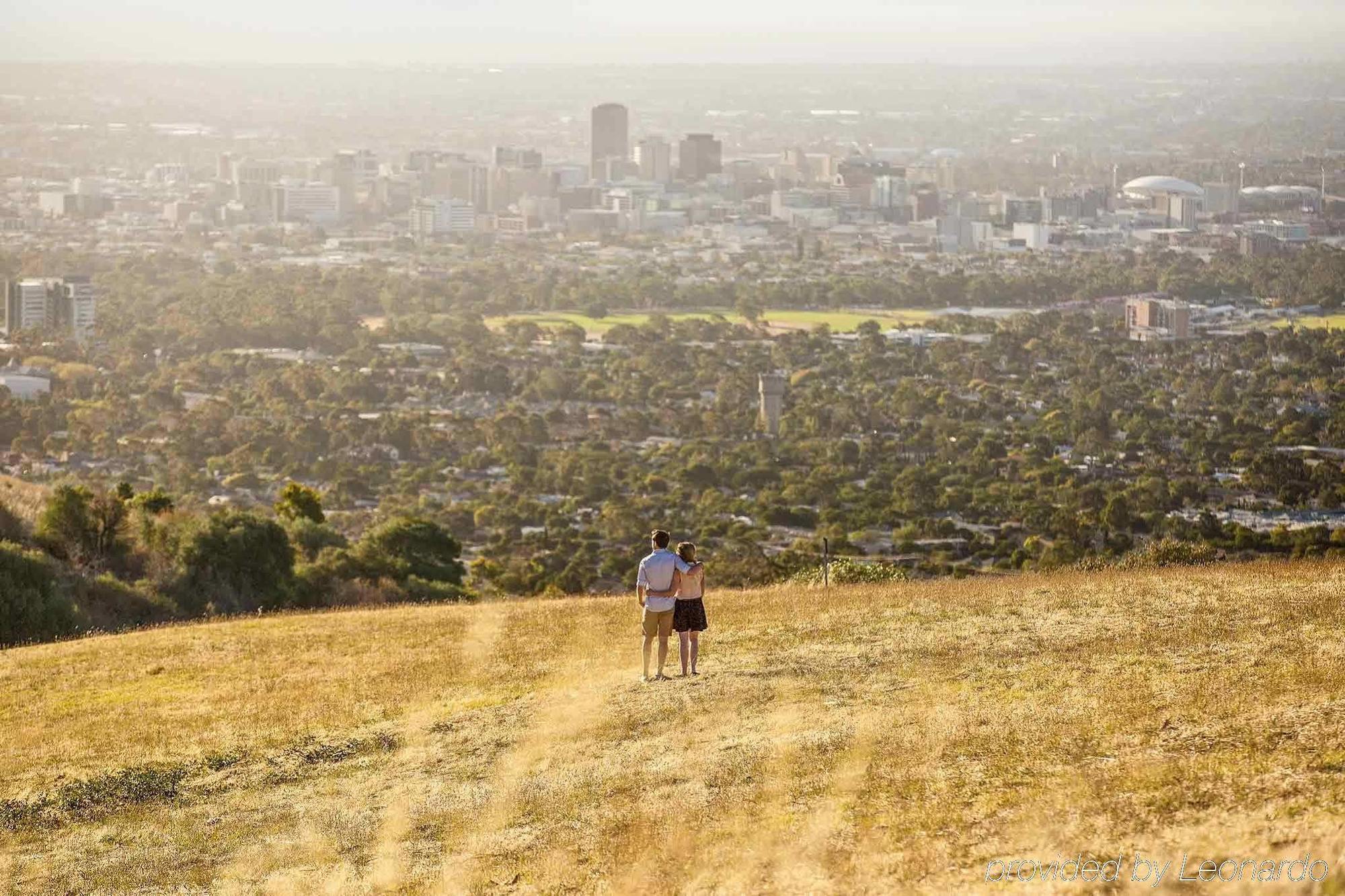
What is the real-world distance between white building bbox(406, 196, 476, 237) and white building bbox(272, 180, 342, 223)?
3326mm

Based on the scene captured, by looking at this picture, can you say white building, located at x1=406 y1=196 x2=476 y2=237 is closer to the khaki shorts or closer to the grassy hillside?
the grassy hillside

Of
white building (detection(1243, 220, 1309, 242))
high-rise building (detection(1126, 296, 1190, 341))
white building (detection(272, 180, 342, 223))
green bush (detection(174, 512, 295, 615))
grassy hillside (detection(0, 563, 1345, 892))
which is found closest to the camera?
grassy hillside (detection(0, 563, 1345, 892))

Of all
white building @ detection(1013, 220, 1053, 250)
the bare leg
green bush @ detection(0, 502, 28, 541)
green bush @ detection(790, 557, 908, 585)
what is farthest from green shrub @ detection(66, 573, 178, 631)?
white building @ detection(1013, 220, 1053, 250)

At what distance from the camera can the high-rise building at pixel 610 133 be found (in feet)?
283

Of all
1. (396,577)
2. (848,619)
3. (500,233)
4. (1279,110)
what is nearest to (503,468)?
(396,577)

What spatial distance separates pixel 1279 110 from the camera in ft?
171

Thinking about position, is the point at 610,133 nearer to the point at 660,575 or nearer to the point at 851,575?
the point at 851,575

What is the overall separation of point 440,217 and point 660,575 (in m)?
63.2

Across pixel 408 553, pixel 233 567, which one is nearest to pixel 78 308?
pixel 408 553

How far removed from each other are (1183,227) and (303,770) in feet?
154

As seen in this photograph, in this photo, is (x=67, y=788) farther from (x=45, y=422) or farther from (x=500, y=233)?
(x=500, y=233)

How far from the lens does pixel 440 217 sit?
226 ft

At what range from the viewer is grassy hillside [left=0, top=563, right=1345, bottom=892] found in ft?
15.9

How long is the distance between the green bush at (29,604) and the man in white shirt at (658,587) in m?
5.03
